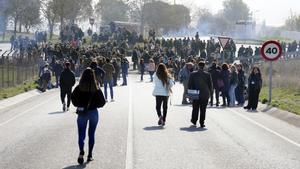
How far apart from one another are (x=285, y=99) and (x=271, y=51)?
10.6 feet

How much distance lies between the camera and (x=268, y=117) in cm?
2336

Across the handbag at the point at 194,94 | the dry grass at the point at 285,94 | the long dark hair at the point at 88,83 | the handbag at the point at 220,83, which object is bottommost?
the dry grass at the point at 285,94

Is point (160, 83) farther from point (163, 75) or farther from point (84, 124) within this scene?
point (84, 124)

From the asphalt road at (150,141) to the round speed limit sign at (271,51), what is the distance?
3158mm

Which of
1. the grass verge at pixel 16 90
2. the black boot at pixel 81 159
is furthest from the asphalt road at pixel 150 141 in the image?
the grass verge at pixel 16 90

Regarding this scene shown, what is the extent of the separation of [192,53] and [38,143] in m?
45.2

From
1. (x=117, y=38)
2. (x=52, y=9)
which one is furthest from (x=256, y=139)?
(x=52, y=9)

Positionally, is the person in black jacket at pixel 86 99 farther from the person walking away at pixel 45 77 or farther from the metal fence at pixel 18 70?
the metal fence at pixel 18 70

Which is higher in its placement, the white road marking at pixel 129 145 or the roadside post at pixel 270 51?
the roadside post at pixel 270 51

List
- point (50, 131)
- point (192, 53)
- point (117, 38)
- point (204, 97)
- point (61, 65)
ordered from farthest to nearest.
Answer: point (117, 38), point (192, 53), point (61, 65), point (204, 97), point (50, 131)

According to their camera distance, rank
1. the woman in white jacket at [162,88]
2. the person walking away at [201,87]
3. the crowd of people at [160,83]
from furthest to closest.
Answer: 1. the woman in white jacket at [162,88]
2. the person walking away at [201,87]
3. the crowd of people at [160,83]

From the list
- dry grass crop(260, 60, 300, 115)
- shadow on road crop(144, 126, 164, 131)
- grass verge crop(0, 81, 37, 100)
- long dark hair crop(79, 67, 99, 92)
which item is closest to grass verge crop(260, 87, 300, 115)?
dry grass crop(260, 60, 300, 115)

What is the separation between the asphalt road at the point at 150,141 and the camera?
12.8m

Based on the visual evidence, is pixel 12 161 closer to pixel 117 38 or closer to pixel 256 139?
pixel 256 139
